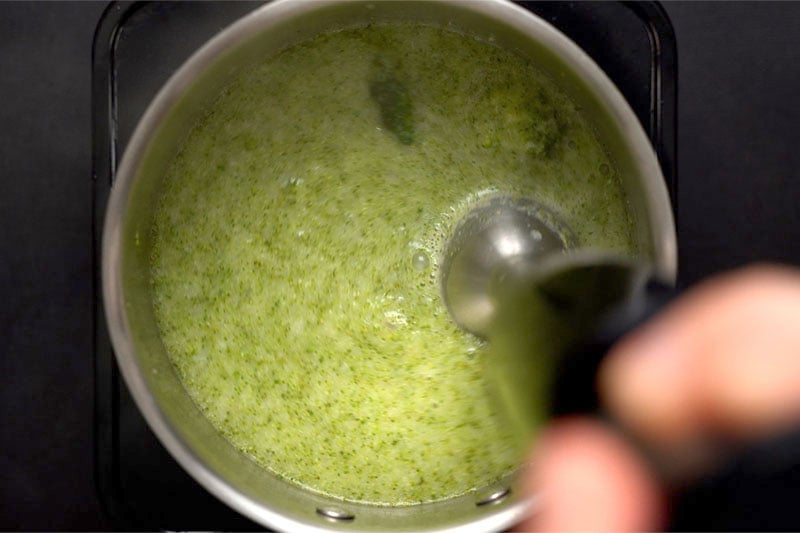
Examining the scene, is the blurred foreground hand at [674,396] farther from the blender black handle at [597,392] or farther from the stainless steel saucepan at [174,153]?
the stainless steel saucepan at [174,153]

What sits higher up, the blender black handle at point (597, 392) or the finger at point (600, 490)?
the blender black handle at point (597, 392)

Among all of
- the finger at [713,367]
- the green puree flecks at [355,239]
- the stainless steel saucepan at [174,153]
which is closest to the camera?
the finger at [713,367]

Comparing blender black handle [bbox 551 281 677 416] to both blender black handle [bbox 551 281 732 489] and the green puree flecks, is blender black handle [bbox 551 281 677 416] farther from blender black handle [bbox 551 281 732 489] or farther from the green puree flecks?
the green puree flecks

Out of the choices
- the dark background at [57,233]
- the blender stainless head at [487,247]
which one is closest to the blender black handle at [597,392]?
the blender stainless head at [487,247]

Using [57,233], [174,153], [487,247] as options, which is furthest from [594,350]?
[57,233]

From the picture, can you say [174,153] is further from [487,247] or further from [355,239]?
[487,247]

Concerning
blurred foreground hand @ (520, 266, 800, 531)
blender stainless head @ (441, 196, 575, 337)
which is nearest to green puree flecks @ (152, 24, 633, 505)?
blender stainless head @ (441, 196, 575, 337)

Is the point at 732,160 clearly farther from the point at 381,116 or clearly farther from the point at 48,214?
the point at 48,214

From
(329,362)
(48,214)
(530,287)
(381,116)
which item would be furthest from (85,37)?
(530,287)
